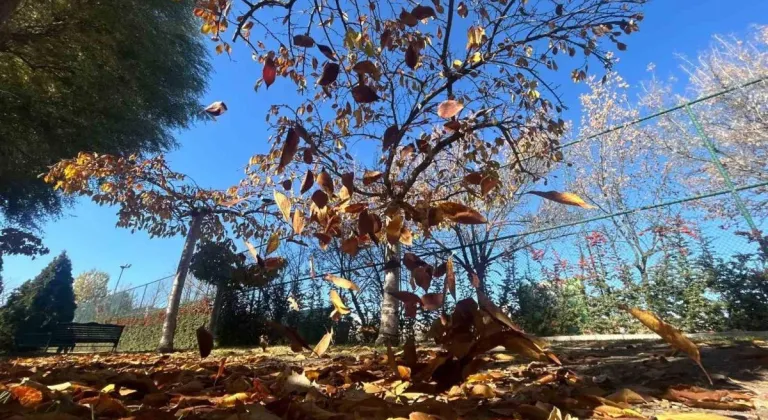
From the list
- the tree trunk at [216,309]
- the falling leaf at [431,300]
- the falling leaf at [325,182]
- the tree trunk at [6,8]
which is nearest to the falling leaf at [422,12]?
the falling leaf at [325,182]

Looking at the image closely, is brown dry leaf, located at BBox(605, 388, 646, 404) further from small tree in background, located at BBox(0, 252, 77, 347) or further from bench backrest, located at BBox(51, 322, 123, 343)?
small tree in background, located at BBox(0, 252, 77, 347)

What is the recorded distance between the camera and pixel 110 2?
8000mm

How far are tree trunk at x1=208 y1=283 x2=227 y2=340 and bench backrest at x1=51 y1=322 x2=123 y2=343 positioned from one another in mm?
2663

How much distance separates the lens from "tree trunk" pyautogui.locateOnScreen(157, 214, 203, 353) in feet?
21.3

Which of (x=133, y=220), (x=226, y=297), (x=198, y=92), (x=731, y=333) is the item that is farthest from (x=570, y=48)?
(x=198, y=92)

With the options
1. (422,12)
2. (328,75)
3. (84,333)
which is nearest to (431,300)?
(328,75)

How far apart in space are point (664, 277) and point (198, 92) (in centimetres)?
1127

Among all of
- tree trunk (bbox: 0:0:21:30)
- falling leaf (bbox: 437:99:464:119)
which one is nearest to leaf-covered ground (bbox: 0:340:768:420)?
falling leaf (bbox: 437:99:464:119)

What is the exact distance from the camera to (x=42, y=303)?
12.3 meters

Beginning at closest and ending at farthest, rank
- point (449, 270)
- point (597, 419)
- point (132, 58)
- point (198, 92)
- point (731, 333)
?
point (597, 419), point (449, 270), point (731, 333), point (132, 58), point (198, 92)

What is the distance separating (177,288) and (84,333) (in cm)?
432

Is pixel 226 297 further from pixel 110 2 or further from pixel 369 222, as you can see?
pixel 369 222

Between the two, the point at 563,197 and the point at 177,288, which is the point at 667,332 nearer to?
the point at 563,197

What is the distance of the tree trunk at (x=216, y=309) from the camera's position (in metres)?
8.45
